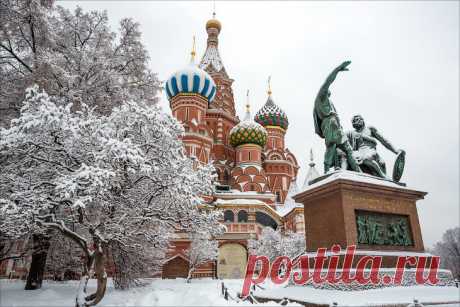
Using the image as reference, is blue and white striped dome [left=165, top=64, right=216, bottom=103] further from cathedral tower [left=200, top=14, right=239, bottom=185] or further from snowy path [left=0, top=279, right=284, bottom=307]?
snowy path [left=0, top=279, right=284, bottom=307]

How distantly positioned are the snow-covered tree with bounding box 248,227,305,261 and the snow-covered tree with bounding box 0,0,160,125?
Answer: 1584 cm

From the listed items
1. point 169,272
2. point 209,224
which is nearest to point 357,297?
point 209,224

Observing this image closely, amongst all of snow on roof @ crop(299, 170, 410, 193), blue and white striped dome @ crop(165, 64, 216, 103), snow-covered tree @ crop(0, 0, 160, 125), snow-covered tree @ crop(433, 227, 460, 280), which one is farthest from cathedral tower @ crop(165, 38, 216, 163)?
snow-covered tree @ crop(433, 227, 460, 280)

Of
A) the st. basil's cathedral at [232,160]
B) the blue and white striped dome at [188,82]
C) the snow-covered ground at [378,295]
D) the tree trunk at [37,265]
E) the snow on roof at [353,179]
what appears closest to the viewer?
the snow-covered ground at [378,295]

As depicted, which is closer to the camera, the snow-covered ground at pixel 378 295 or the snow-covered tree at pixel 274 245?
the snow-covered ground at pixel 378 295

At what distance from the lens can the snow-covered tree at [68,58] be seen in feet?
35.2

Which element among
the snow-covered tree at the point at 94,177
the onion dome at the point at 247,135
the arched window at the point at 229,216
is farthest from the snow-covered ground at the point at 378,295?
the onion dome at the point at 247,135

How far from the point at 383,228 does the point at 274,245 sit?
60.1ft

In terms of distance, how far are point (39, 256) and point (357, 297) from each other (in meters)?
11.0

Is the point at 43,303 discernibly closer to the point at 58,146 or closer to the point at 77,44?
the point at 58,146

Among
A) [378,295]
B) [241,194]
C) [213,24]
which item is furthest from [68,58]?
[213,24]

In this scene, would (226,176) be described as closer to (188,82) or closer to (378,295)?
(188,82)

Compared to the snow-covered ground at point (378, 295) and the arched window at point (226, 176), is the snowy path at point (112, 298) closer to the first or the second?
the snow-covered ground at point (378, 295)

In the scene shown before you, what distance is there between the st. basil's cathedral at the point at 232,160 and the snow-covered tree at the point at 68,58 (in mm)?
9590
